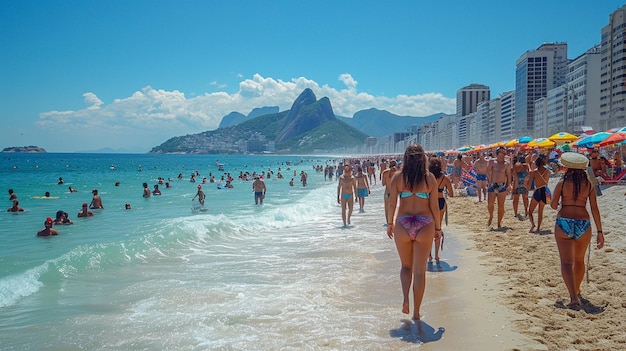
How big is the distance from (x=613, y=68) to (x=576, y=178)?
73.8 meters

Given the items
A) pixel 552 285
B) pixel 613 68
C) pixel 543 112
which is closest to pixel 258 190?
pixel 552 285

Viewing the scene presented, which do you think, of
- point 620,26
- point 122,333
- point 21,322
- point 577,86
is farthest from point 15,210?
point 577,86

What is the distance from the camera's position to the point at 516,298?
4680 mm

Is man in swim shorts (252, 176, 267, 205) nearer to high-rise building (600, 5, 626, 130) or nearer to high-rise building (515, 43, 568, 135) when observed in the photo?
high-rise building (600, 5, 626, 130)

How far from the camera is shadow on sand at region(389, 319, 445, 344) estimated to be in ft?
12.4

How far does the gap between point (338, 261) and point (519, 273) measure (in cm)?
243

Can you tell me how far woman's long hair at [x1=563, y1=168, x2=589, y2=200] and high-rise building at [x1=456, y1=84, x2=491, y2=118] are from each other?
151 metres

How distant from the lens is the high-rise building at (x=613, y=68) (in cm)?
6309

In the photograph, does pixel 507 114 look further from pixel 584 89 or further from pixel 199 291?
pixel 199 291

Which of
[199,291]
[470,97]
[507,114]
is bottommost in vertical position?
[199,291]

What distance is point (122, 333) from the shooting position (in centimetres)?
414

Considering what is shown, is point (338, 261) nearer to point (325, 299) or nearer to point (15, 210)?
point (325, 299)

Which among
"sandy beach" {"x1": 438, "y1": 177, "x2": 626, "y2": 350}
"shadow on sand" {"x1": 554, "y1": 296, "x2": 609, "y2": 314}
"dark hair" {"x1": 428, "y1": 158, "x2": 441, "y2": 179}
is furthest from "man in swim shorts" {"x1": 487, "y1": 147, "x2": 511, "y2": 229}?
"shadow on sand" {"x1": 554, "y1": 296, "x2": 609, "y2": 314}

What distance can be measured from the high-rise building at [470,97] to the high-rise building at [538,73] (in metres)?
46.3
